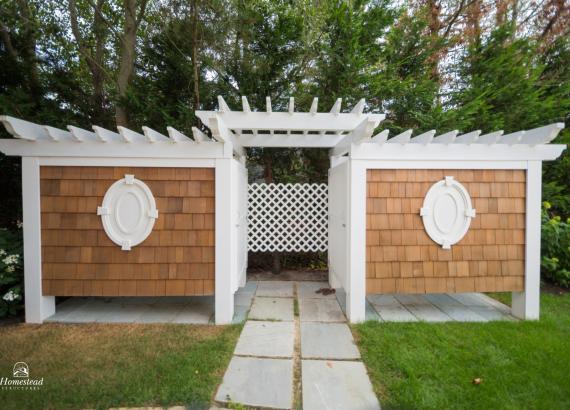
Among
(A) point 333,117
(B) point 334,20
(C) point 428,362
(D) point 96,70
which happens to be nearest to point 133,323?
(C) point 428,362

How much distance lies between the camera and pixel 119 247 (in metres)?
2.63

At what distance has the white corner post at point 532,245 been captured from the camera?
2695 mm

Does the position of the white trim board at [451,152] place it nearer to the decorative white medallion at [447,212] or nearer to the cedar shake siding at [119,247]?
the decorative white medallion at [447,212]

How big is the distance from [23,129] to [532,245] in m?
4.89

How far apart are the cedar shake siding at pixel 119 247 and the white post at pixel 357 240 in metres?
1.36

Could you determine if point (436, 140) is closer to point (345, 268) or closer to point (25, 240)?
point (345, 268)

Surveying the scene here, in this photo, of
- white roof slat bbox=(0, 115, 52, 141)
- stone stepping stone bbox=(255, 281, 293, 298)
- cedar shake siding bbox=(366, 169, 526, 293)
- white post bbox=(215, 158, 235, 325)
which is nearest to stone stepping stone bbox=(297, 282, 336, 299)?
stone stepping stone bbox=(255, 281, 293, 298)

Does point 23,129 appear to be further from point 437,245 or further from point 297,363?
point 437,245

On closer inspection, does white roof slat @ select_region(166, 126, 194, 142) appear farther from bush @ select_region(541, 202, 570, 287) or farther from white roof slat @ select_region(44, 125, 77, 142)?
bush @ select_region(541, 202, 570, 287)

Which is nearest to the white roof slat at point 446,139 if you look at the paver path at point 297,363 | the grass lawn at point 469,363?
the grass lawn at point 469,363

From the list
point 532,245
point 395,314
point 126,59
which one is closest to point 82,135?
point 126,59
